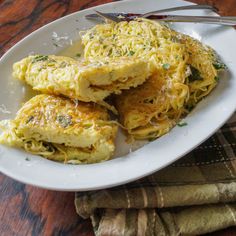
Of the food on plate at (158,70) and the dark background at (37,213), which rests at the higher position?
the food on plate at (158,70)

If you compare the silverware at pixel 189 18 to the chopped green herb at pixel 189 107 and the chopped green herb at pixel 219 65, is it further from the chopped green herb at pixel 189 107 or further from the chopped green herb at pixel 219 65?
the chopped green herb at pixel 189 107

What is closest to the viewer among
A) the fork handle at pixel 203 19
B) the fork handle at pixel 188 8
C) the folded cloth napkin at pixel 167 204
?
the folded cloth napkin at pixel 167 204

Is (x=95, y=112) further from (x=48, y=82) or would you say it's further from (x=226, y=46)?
(x=226, y=46)

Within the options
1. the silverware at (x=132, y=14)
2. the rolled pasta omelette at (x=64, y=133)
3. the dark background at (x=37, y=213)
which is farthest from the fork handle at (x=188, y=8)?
the dark background at (x=37, y=213)

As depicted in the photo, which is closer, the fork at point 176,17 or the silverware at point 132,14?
the fork at point 176,17

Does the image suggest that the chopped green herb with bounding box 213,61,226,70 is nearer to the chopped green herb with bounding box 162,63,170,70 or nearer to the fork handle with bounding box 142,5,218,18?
the chopped green herb with bounding box 162,63,170,70

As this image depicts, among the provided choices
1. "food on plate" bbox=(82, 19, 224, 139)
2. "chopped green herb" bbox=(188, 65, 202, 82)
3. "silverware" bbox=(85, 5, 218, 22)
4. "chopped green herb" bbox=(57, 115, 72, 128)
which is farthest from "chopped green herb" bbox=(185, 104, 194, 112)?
"silverware" bbox=(85, 5, 218, 22)
